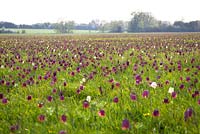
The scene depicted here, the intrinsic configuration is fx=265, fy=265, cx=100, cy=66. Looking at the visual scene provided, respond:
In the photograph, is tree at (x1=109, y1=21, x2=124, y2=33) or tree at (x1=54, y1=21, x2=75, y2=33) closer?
tree at (x1=109, y1=21, x2=124, y2=33)

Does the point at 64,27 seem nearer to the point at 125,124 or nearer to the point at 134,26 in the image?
the point at 134,26

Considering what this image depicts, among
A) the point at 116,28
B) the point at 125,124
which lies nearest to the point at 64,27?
the point at 116,28

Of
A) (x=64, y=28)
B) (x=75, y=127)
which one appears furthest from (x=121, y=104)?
(x=64, y=28)

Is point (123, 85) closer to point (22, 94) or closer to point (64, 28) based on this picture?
point (22, 94)

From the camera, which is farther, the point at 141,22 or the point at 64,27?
the point at 64,27

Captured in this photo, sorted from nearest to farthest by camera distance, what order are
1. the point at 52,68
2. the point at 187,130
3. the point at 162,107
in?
the point at 187,130
the point at 162,107
the point at 52,68

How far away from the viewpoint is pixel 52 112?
4184 millimetres

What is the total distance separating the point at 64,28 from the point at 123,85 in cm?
13207

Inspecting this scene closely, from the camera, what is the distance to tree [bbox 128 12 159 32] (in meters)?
123

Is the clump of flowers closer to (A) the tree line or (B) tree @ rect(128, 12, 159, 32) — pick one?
(A) the tree line

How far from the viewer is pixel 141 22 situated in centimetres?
12588

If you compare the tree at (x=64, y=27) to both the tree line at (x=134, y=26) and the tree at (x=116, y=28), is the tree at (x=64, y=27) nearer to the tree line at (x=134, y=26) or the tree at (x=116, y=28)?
the tree line at (x=134, y=26)

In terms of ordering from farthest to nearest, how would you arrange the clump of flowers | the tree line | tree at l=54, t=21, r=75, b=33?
tree at l=54, t=21, r=75, b=33, the tree line, the clump of flowers

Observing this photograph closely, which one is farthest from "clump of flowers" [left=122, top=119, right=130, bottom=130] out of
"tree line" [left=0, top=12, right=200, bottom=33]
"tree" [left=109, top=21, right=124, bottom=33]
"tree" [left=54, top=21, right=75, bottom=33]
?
"tree" [left=54, top=21, right=75, bottom=33]
